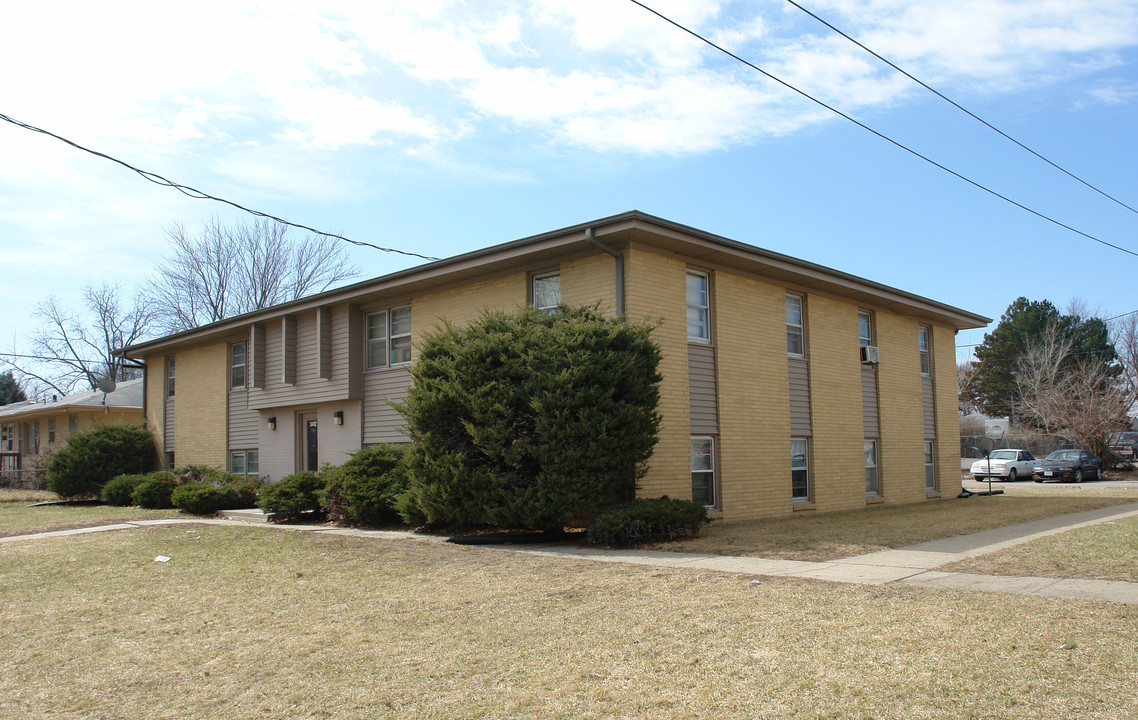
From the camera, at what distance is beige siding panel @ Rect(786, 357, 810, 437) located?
56.6 feet

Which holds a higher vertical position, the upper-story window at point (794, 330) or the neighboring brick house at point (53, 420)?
the upper-story window at point (794, 330)

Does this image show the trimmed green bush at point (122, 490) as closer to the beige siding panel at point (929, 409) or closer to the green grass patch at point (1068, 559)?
the green grass patch at point (1068, 559)

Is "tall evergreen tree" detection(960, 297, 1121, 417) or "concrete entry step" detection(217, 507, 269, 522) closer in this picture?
"concrete entry step" detection(217, 507, 269, 522)

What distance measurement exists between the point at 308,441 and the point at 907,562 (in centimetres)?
1526

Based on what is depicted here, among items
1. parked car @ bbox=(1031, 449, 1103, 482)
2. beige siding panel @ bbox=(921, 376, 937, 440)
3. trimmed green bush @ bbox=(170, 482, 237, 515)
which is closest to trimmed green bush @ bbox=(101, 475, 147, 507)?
trimmed green bush @ bbox=(170, 482, 237, 515)

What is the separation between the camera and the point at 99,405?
3228 cm

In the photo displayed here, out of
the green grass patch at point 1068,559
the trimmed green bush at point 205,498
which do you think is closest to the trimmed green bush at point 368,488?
the trimmed green bush at point 205,498

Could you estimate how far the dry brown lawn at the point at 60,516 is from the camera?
1553 centimetres

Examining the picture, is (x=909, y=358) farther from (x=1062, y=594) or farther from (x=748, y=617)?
(x=748, y=617)

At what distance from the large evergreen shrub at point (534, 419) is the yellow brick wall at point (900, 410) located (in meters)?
9.44

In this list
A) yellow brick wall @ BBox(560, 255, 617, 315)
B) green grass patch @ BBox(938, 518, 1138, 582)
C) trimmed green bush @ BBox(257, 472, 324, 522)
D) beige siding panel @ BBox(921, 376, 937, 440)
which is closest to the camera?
green grass patch @ BBox(938, 518, 1138, 582)

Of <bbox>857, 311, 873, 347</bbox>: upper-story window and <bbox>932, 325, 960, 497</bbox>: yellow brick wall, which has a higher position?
<bbox>857, 311, 873, 347</bbox>: upper-story window

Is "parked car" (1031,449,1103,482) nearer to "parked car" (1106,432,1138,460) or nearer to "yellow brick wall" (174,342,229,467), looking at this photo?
"parked car" (1106,432,1138,460)

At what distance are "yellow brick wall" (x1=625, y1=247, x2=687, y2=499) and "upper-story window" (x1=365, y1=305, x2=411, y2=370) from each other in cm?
627
